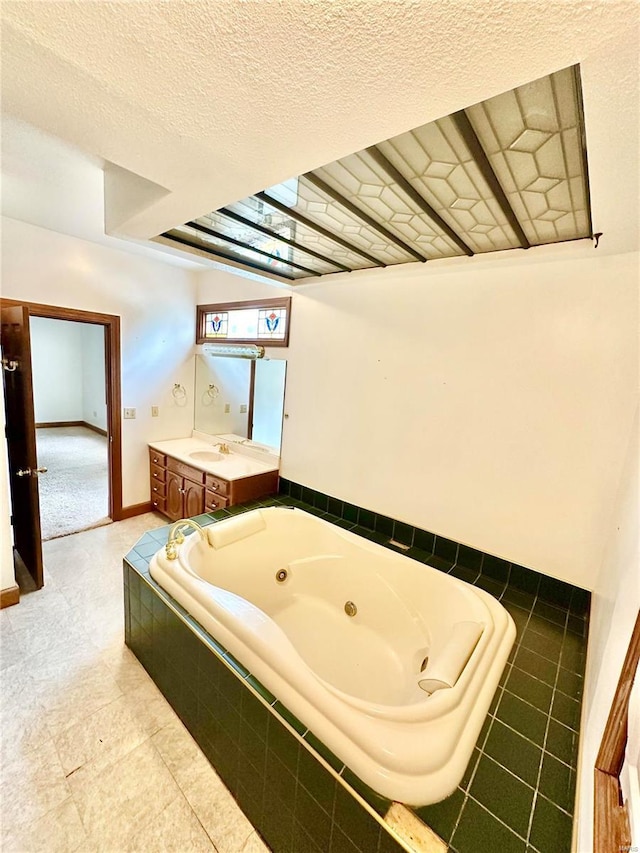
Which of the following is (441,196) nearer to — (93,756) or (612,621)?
(612,621)

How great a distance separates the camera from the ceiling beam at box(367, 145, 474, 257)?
1.06 meters

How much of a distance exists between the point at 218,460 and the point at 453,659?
2538 mm

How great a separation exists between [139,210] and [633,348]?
2.22 m

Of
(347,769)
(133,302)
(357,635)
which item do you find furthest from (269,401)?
(347,769)

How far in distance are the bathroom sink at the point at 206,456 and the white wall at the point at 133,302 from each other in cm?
56

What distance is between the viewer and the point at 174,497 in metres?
3.27

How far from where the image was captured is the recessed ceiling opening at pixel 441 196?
2.99 ft

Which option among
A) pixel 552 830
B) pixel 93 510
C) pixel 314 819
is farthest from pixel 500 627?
pixel 93 510

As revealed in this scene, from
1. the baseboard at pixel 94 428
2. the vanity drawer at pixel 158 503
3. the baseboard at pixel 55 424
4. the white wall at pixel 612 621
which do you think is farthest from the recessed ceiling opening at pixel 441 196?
the baseboard at pixel 55 424

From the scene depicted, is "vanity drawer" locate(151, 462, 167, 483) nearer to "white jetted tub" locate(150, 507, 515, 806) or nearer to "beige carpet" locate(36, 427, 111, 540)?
"beige carpet" locate(36, 427, 111, 540)

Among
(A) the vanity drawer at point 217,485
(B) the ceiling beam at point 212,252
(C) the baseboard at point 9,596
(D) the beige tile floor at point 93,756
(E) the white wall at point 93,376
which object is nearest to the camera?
(D) the beige tile floor at point 93,756

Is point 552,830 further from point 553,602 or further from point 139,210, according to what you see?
point 139,210

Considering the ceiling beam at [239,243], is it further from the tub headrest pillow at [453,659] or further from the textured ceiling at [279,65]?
the tub headrest pillow at [453,659]

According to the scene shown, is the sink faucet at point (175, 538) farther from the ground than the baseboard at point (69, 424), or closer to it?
farther from the ground
